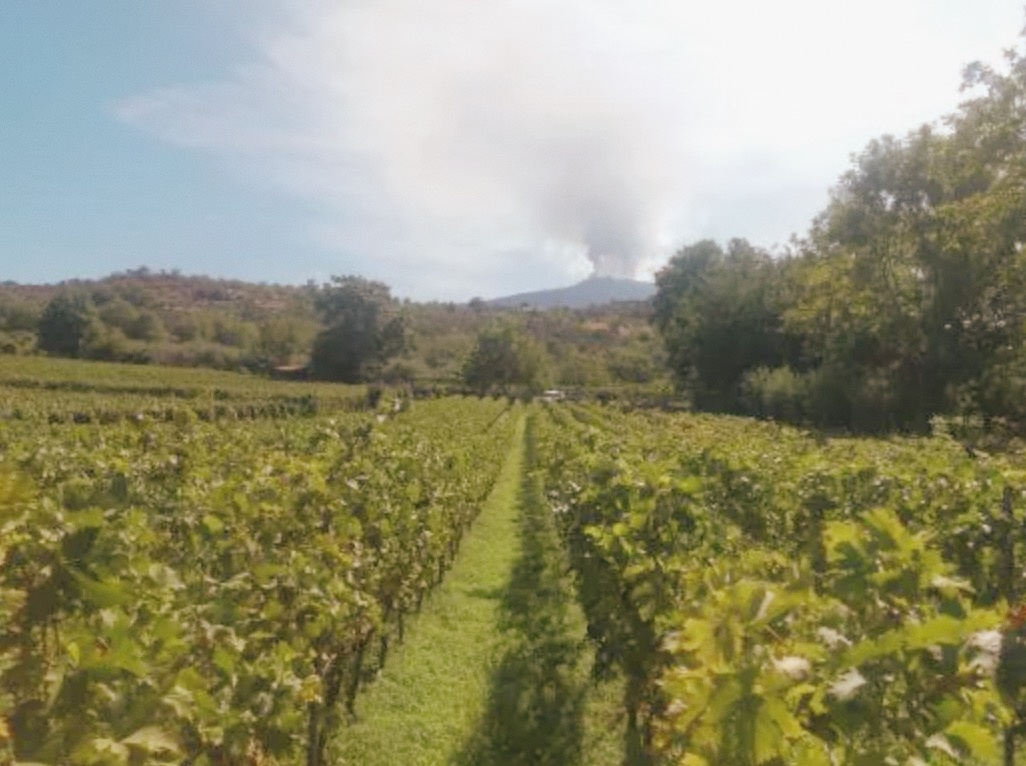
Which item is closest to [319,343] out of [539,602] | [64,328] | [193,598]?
[64,328]

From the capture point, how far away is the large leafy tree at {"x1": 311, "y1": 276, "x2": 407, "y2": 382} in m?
90.2

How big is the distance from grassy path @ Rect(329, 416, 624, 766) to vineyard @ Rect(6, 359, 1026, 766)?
0.11 metres

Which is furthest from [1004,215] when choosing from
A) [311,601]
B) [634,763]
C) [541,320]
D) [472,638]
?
[541,320]

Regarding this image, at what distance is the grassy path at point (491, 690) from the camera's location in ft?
24.5

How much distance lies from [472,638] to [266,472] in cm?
436

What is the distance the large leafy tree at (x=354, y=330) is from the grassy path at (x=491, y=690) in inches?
3085

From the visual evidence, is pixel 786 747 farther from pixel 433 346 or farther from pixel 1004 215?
pixel 433 346

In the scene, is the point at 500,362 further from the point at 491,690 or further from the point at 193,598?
the point at 193,598

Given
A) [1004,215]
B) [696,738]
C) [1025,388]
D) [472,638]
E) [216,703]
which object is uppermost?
[1004,215]

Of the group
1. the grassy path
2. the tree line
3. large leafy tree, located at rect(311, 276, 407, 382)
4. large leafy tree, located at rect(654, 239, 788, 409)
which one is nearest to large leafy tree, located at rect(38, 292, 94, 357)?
large leafy tree, located at rect(311, 276, 407, 382)

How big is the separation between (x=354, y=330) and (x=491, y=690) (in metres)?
83.9

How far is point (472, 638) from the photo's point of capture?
35.1 ft

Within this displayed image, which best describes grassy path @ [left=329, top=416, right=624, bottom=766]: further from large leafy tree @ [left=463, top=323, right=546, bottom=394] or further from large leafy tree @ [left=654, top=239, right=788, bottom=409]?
large leafy tree @ [left=463, top=323, right=546, bottom=394]

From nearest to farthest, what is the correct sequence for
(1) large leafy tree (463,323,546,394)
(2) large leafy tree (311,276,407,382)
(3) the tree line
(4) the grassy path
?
1. (4) the grassy path
2. (3) the tree line
3. (2) large leafy tree (311,276,407,382)
4. (1) large leafy tree (463,323,546,394)
